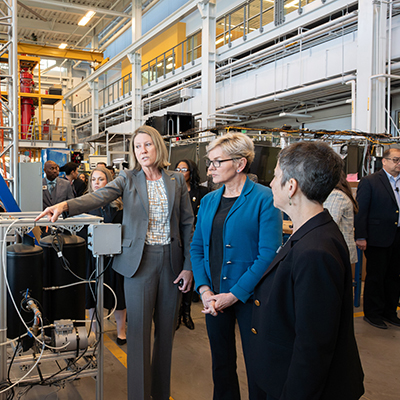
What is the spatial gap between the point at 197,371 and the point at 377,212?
8.11 feet

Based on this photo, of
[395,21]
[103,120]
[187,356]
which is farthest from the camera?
[103,120]

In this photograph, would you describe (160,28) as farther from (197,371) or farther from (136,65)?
(197,371)

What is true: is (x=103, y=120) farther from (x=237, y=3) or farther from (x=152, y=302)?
(x=152, y=302)

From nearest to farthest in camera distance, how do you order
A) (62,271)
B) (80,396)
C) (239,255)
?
1. (239,255)
2. (62,271)
3. (80,396)

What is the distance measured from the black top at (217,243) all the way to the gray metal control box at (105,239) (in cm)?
54

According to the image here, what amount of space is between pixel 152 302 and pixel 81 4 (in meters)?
14.9

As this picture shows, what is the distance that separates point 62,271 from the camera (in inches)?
85.6

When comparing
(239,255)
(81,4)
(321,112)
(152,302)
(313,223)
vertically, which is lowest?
(152,302)

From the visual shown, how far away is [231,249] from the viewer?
1938 millimetres

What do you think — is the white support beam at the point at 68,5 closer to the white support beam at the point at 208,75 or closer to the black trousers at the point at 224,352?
the white support beam at the point at 208,75

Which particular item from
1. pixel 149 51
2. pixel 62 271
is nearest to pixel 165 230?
pixel 62 271

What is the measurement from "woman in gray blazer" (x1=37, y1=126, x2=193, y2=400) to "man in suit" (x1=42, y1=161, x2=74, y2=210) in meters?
3.18

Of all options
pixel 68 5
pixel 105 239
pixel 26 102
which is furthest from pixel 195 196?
pixel 68 5

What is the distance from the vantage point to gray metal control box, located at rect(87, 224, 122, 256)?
2113mm
